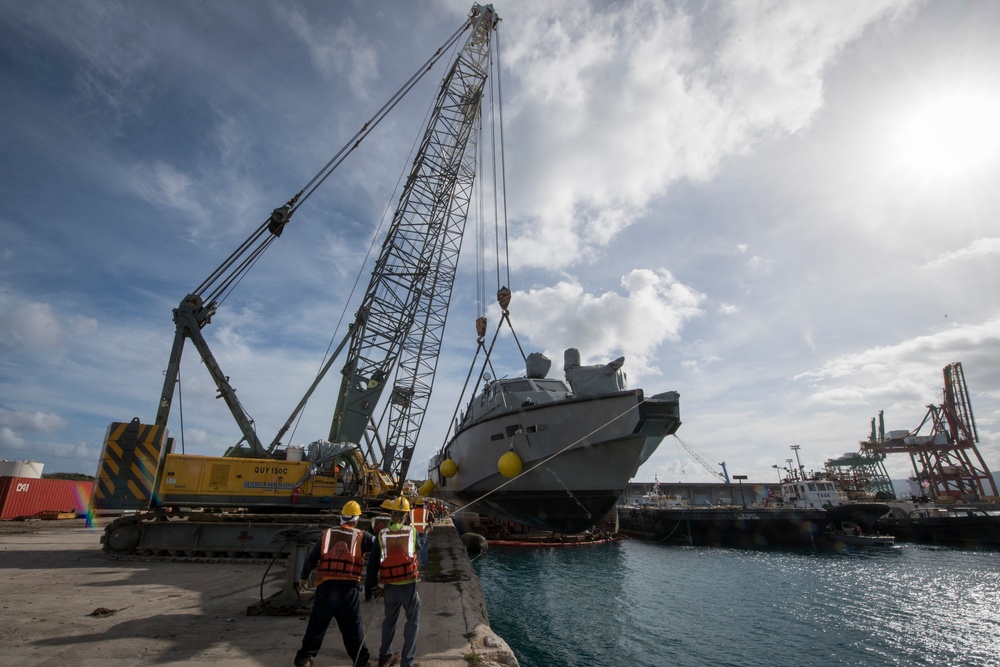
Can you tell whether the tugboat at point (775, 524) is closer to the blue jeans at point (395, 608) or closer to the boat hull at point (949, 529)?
the boat hull at point (949, 529)

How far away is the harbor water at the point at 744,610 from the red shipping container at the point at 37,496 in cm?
2071

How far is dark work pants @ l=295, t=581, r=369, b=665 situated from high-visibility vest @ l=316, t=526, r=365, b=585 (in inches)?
2.9

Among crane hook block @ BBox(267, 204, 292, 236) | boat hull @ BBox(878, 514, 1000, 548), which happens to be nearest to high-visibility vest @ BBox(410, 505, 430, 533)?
crane hook block @ BBox(267, 204, 292, 236)

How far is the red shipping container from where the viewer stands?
71.8ft

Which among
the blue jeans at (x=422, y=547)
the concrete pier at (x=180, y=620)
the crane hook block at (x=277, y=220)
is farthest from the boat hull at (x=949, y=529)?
the crane hook block at (x=277, y=220)

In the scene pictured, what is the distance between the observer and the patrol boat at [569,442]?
14922 mm

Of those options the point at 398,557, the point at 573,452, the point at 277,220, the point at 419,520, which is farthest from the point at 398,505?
the point at 277,220

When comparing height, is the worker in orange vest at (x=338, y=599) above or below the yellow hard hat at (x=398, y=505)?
below

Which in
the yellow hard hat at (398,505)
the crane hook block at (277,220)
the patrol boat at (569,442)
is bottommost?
the yellow hard hat at (398,505)

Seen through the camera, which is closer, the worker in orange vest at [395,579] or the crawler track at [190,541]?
the worker in orange vest at [395,579]

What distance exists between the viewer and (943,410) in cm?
4988

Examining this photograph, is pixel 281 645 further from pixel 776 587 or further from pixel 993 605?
pixel 993 605

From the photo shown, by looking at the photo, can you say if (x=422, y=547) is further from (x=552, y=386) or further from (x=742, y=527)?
(x=742, y=527)

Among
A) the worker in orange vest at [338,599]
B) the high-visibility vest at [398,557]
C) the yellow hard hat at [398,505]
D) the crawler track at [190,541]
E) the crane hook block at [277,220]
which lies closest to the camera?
the worker in orange vest at [338,599]
